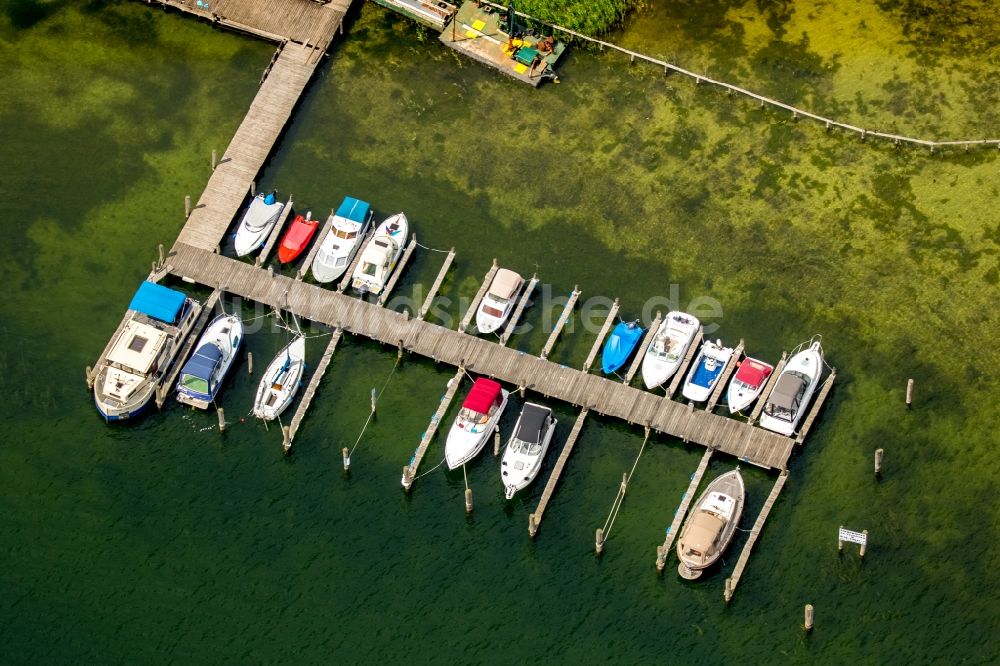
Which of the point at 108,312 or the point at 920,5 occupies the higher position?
the point at 920,5

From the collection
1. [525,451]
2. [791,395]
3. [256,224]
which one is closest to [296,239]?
[256,224]

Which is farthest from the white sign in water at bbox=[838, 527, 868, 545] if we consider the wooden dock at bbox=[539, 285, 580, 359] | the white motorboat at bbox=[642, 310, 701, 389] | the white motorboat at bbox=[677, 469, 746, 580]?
the wooden dock at bbox=[539, 285, 580, 359]

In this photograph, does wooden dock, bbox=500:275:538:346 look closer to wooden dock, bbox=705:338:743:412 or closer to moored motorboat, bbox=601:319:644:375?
moored motorboat, bbox=601:319:644:375

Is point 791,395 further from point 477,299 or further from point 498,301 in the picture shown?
point 477,299

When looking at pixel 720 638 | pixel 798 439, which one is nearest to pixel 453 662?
pixel 720 638

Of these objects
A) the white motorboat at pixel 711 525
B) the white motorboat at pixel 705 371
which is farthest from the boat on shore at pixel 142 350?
the white motorboat at pixel 711 525

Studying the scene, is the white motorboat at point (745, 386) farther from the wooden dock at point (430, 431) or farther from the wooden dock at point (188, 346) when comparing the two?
the wooden dock at point (188, 346)

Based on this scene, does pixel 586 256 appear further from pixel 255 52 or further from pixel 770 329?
pixel 255 52

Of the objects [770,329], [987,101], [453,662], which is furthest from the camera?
[987,101]
